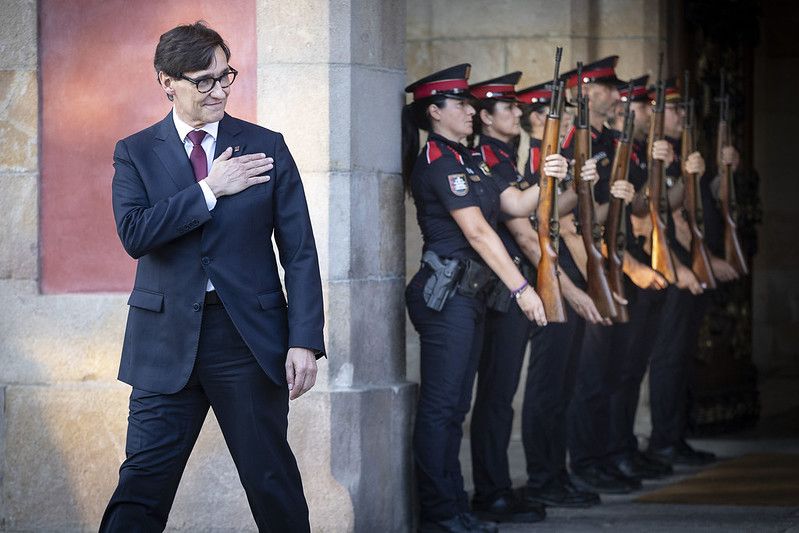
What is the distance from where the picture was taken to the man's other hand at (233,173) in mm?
4898

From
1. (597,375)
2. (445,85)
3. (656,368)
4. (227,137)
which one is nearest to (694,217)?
(656,368)

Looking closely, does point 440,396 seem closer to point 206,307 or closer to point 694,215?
point 206,307

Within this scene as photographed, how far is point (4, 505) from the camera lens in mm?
6695

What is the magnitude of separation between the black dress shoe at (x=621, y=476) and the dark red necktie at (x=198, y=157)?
12.8 ft

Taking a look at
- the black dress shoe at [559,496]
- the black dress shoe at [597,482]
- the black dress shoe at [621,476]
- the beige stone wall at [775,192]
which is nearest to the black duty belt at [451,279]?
the black dress shoe at [559,496]

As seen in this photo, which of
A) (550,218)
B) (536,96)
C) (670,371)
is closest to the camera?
(550,218)

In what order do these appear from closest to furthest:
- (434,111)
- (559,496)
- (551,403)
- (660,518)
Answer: (434,111), (660,518), (559,496), (551,403)

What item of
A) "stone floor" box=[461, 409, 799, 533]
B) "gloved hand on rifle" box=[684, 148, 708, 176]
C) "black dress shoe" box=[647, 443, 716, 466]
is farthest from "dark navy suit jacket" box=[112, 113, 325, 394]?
"black dress shoe" box=[647, 443, 716, 466]

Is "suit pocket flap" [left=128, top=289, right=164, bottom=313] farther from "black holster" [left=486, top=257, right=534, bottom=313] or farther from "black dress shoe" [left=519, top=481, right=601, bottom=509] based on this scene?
"black dress shoe" [left=519, top=481, right=601, bottom=509]

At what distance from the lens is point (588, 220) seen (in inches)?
309

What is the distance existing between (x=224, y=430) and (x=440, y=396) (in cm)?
201

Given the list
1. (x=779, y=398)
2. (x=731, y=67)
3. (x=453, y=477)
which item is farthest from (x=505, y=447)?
(x=779, y=398)

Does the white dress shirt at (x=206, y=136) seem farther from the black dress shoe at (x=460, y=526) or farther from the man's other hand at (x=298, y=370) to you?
the black dress shoe at (x=460, y=526)

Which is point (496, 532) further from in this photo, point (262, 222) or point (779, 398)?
point (779, 398)
